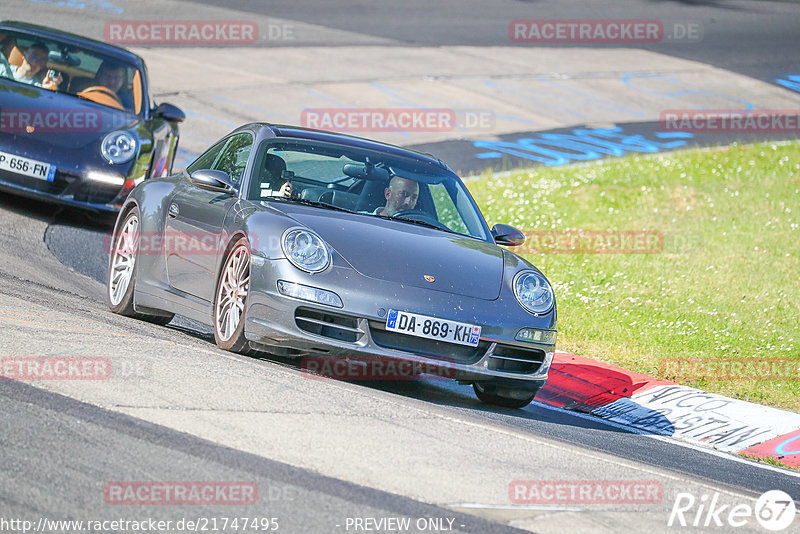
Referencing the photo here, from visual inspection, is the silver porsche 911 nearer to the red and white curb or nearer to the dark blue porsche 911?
the red and white curb

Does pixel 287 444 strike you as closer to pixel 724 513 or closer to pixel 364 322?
pixel 364 322

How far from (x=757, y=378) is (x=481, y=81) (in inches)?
544

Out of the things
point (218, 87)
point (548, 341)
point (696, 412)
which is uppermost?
point (218, 87)

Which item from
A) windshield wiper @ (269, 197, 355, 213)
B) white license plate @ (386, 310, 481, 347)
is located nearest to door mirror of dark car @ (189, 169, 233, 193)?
windshield wiper @ (269, 197, 355, 213)

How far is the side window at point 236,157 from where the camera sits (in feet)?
25.7

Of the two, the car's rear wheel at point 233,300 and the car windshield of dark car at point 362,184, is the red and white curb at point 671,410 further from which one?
the car's rear wheel at point 233,300

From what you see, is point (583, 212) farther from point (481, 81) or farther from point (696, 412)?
point (481, 81)

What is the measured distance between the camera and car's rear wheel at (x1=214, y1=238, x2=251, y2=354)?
682cm

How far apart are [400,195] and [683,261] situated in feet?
18.7

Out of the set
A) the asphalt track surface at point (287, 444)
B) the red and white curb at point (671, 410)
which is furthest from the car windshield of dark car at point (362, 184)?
the red and white curb at point (671, 410)

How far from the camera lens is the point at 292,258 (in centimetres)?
661

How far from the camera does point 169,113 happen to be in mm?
12258

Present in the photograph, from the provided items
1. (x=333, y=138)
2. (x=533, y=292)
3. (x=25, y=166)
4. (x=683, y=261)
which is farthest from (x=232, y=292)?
(x=683, y=261)

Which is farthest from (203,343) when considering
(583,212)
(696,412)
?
(583,212)
